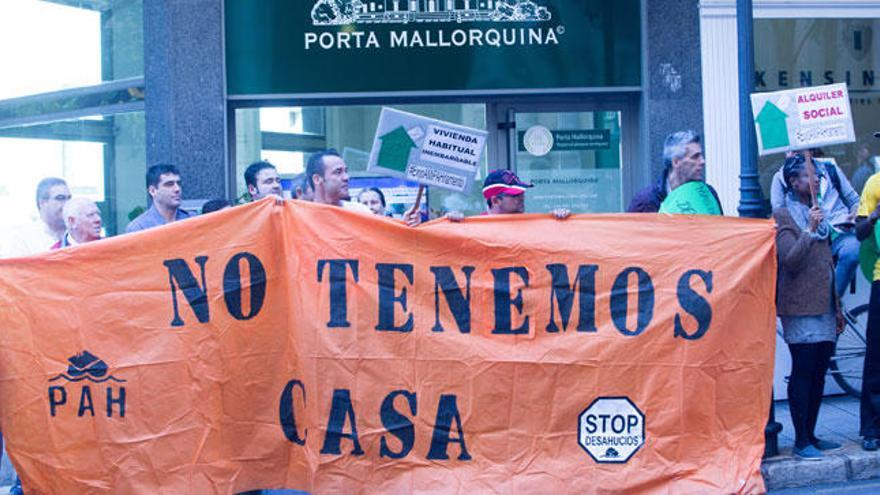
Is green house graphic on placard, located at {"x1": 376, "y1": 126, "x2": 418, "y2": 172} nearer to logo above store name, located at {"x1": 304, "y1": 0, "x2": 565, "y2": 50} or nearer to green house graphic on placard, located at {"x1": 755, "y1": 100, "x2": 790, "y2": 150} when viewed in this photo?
green house graphic on placard, located at {"x1": 755, "y1": 100, "x2": 790, "y2": 150}

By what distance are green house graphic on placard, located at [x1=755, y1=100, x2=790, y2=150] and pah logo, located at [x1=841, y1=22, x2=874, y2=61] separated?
453 centimetres

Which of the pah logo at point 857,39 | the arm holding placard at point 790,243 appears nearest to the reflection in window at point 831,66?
the pah logo at point 857,39

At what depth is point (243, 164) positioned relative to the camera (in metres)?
10.9

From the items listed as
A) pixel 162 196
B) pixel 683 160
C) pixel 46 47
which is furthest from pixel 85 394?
pixel 46 47

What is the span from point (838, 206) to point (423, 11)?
4118 mm

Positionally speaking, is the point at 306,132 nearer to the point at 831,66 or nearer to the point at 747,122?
the point at 747,122

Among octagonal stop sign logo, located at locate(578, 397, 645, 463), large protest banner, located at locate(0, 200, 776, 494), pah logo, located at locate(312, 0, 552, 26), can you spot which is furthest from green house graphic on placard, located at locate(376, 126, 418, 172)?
pah logo, located at locate(312, 0, 552, 26)

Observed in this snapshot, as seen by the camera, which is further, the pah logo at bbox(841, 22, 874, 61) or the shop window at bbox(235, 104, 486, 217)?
the pah logo at bbox(841, 22, 874, 61)

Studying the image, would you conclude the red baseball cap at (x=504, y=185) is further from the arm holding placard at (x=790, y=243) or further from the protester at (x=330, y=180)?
the arm holding placard at (x=790, y=243)

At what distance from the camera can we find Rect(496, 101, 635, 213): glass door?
10953 mm

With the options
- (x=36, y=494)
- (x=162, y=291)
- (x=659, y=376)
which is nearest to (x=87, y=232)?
(x=162, y=291)

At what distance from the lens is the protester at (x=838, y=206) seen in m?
8.74

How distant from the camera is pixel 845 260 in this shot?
9508mm

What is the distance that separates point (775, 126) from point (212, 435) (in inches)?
152
